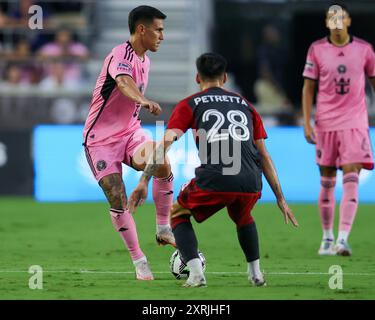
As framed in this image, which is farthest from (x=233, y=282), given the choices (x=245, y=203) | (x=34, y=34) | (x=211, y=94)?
(x=34, y=34)

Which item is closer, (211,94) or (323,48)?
(211,94)

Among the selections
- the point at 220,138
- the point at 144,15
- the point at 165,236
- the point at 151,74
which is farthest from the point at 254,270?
the point at 151,74

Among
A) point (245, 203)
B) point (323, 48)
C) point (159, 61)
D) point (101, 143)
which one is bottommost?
point (245, 203)

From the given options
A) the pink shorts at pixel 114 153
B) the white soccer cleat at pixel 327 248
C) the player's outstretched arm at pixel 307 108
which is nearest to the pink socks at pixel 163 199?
the pink shorts at pixel 114 153

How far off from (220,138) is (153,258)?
3114 mm

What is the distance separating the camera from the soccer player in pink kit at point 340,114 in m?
11.2

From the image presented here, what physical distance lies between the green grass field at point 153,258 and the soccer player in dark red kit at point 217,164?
1.26ft

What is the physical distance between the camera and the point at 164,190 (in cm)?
926

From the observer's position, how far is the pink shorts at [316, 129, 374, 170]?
36.8 ft

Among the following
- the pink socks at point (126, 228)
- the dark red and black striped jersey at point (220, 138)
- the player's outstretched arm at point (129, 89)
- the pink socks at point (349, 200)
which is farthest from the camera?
the pink socks at point (349, 200)

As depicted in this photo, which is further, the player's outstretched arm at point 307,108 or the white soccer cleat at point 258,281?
the player's outstretched arm at point 307,108

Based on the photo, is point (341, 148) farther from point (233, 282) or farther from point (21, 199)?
point (21, 199)

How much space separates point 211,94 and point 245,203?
0.81 metres

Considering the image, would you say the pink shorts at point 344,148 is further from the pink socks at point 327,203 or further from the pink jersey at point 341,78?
the pink socks at point 327,203
